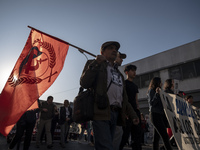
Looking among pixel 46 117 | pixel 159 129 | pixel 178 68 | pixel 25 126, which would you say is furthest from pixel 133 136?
pixel 178 68

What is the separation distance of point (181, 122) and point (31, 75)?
3.85 meters

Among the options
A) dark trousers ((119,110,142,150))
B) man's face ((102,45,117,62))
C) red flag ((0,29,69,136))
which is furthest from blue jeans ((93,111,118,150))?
red flag ((0,29,69,136))

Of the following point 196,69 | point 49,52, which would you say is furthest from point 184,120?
point 196,69

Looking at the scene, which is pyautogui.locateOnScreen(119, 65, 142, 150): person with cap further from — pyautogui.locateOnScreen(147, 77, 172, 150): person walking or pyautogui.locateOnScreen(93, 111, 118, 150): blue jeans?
pyautogui.locateOnScreen(93, 111, 118, 150): blue jeans

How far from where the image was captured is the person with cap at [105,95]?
2039 millimetres

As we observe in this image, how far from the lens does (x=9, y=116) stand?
11.0 feet

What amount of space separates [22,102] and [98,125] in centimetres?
220

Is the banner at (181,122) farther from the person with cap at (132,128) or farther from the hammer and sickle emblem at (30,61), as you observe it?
the hammer and sickle emblem at (30,61)

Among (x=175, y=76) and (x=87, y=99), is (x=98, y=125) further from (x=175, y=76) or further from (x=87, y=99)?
(x=175, y=76)

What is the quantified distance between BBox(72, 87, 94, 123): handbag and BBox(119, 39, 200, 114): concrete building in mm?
16559

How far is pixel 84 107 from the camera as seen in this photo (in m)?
2.08

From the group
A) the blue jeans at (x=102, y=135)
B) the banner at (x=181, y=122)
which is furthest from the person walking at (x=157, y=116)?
the blue jeans at (x=102, y=135)

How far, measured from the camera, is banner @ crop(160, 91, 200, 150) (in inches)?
152

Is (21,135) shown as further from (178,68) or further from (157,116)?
(178,68)
